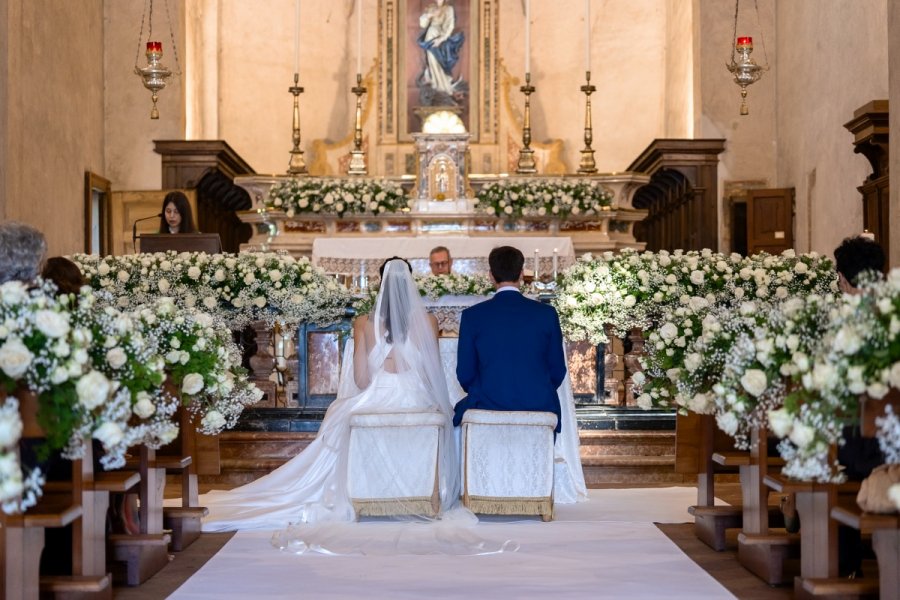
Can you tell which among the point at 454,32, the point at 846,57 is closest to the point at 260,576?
the point at 846,57

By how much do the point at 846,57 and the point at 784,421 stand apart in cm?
1021

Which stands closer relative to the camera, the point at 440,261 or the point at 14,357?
the point at 14,357

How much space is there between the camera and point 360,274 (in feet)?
46.3

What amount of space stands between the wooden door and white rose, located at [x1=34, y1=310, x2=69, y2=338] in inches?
486

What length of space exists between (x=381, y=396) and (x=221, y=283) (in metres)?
2.60

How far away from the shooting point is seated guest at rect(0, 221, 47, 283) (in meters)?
5.51

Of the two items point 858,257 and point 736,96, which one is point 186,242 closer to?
point 858,257

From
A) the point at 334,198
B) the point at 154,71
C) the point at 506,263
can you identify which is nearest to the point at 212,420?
the point at 506,263

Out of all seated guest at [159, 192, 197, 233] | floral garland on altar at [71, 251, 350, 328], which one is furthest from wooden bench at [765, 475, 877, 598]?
seated guest at [159, 192, 197, 233]

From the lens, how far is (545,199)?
1433cm

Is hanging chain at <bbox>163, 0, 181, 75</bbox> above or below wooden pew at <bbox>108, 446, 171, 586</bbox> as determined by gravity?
above

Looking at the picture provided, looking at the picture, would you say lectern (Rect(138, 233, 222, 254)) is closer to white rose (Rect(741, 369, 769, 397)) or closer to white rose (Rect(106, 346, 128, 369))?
white rose (Rect(106, 346, 128, 369))

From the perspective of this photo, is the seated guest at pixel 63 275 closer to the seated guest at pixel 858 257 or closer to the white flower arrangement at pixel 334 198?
the seated guest at pixel 858 257

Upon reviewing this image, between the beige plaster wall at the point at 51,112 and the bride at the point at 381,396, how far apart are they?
486cm
